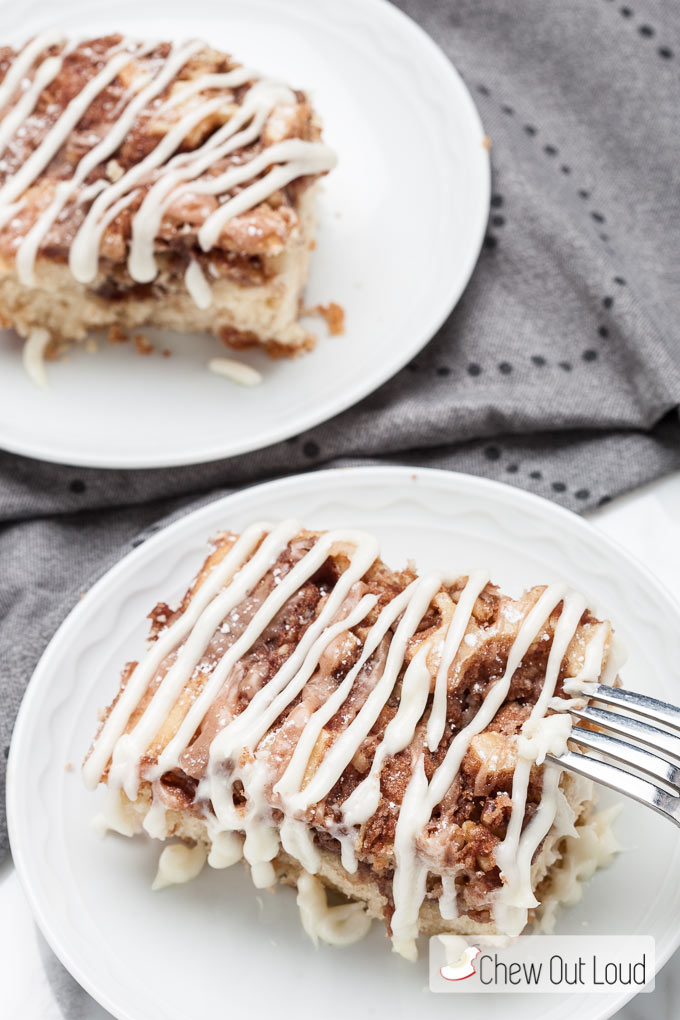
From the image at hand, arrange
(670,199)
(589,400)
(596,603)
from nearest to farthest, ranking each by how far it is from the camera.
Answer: (596,603)
(589,400)
(670,199)

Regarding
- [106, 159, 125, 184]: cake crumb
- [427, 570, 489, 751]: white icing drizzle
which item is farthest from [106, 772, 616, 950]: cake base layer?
[106, 159, 125, 184]: cake crumb

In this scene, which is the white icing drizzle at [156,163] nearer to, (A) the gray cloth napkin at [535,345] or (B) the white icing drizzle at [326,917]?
(A) the gray cloth napkin at [535,345]

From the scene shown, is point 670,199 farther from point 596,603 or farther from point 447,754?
point 447,754

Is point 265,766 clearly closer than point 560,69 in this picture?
Yes

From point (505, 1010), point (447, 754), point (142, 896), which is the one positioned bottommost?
point (142, 896)

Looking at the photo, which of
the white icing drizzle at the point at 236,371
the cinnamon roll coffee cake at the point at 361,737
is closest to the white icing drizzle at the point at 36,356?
the white icing drizzle at the point at 236,371

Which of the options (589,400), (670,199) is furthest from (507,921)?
(670,199)

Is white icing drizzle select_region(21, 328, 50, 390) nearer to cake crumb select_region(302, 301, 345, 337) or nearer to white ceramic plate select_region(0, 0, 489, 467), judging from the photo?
white ceramic plate select_region(0, 0, 489, 467)
